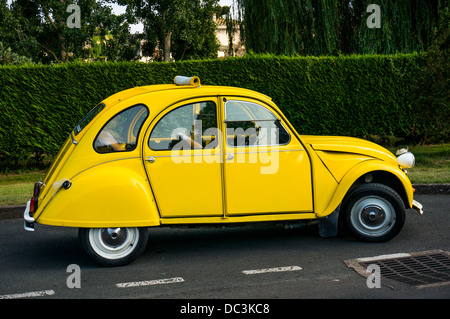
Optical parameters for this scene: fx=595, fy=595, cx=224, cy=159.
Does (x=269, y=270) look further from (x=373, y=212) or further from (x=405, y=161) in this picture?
(x=405, y=161)

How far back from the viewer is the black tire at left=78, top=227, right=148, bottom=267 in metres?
6.16

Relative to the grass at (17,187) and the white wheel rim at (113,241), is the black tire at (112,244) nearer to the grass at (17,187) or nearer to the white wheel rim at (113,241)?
the white wheel rim at (113,241)

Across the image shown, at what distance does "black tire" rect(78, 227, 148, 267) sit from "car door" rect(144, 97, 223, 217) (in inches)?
15.9

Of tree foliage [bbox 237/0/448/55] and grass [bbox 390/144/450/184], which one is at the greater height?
tree foliage [bbox 237/0/448/55]

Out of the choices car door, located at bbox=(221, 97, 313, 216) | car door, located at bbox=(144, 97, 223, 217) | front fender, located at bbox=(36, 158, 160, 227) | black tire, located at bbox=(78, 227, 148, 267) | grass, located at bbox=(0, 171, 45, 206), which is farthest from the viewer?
grass, located at bbox=(0, 171, 45, 206)

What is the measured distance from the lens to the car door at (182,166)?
6.27m

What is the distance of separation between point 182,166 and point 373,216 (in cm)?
228

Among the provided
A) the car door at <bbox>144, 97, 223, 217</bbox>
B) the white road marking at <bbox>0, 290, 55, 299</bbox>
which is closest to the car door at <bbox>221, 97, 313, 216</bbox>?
the car door at <bbox>144, 97, 223, 217</bbox>

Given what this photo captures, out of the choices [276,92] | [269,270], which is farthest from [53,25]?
[269,270]

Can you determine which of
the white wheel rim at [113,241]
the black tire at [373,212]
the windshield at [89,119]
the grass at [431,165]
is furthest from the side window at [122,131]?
the grass at [431,165]

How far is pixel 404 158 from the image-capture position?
706cm

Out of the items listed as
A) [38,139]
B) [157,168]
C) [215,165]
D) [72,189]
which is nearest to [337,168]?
[215,165]

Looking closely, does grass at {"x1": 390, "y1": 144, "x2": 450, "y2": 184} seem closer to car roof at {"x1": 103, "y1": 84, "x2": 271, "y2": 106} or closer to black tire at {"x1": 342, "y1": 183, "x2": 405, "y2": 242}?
black tire at {"x1": 342, "y1": 183, "x2": 405, "y2": 242}
